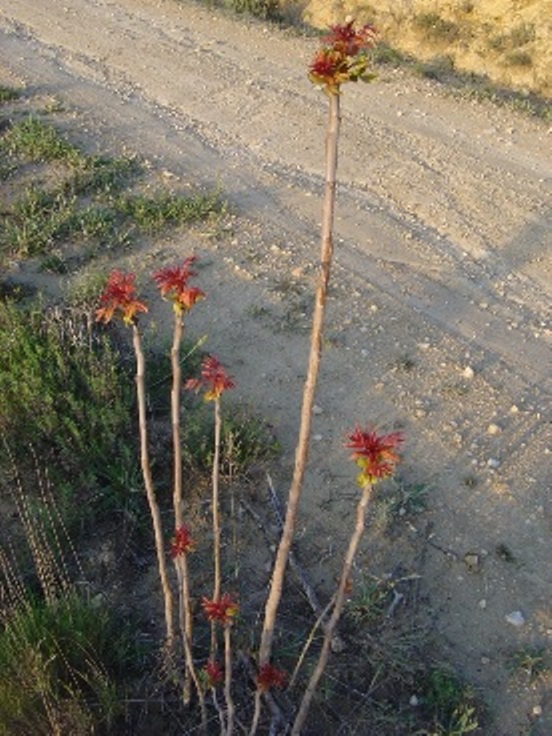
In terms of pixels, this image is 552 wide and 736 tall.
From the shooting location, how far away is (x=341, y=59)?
2330 millimetres

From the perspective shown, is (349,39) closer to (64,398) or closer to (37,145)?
(64,398)

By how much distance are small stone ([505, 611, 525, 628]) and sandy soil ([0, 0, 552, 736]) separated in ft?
0.07

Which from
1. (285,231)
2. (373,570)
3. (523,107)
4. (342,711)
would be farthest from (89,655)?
(523,107)

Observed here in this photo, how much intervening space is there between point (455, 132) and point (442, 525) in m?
6.11

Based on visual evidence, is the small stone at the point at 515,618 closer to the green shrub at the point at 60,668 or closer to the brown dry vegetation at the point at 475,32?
the green shrub at the point at 60,668

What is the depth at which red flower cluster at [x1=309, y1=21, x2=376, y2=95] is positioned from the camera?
2297 mm

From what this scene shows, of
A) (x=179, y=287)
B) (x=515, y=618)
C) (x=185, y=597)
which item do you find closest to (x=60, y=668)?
(x=185, y=597)

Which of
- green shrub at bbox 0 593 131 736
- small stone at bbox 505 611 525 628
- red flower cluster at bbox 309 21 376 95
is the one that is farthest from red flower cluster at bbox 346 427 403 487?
small stone at bbox 505 611 525 628

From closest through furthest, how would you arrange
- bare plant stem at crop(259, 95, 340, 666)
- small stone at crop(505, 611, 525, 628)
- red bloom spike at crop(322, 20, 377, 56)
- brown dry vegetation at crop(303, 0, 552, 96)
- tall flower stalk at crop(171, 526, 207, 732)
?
red bloom spike at crop(322, 20, 377, 56) → bare plant stem at crop(259, 95, 340, 666) → tall flower stalk at crop(171, 526, 207, 732) → small stone at crop(505, 611, 525, 628) → brown dry vegetation at crop(303, 0, 552, 96)

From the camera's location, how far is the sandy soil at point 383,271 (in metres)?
4.95

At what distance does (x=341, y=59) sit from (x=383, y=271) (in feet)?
17.1

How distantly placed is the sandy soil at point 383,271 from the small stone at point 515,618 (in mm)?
21

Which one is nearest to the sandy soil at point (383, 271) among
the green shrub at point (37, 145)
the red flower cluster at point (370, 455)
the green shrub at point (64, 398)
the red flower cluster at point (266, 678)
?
the green shrub at point (37, 145)

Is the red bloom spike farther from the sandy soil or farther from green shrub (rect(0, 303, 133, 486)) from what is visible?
green shrub (rect(0, 303, 133, 486))
